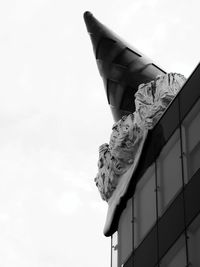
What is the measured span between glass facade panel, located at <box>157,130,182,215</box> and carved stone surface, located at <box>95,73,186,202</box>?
7.55 feet

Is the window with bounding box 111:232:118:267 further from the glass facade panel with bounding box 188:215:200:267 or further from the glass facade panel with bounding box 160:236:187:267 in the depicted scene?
the glass facade panel with bounding box 188:215:200:267

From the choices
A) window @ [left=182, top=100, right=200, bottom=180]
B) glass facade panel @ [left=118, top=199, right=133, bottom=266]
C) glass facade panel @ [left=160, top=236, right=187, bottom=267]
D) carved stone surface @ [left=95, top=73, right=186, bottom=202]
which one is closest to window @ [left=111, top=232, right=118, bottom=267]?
glass facade panel @ [left=118, top=199, right=133, bottom=266]

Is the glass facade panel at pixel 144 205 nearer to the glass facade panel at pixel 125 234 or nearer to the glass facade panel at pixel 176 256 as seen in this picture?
the glass facade panel at pixel 125 234

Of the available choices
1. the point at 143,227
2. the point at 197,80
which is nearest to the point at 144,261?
the point at 143,227

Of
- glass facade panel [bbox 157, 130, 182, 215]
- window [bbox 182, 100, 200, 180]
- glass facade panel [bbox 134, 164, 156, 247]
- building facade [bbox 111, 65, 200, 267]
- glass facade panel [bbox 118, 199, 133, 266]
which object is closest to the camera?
building facade [bbox 111, 65, 200, 267]

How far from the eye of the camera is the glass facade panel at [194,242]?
29.0 meters

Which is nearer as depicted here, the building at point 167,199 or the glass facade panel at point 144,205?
the building at point 167,199

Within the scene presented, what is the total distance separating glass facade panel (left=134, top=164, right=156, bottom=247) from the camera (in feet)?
110

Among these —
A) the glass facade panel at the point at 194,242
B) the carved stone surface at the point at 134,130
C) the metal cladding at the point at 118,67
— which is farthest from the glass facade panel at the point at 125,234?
the metal cladding at the point at 118,67

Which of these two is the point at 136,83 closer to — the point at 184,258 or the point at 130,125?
the point at 130,125

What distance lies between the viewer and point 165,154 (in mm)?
33969

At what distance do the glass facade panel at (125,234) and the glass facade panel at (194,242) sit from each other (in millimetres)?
5256

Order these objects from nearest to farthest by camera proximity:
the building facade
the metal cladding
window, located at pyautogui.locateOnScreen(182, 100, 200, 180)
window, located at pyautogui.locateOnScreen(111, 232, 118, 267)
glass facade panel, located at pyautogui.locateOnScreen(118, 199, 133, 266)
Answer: the building facade
window, located at pyautogui.locateOnScreen(182, 100, 200, 180)
glass facade panel, located at pyautogui.locateOnScreen(118, 199, 133, 266)
window, located at pyautogui.locateOnScreen(111, 232, 118, 267)
the metal cladding

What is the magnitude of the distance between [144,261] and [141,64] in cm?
1207
